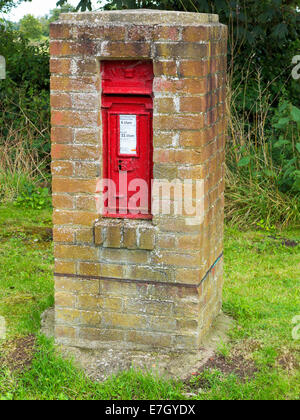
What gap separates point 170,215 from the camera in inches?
158

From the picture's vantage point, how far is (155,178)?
13.1 ft

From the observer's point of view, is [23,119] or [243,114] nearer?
[243,114]

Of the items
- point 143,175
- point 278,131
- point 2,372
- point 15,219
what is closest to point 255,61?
point 278,131

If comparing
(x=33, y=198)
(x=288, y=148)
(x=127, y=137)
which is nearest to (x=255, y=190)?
(x=288, y=148)

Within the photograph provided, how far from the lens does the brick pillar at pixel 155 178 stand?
384 centimetres

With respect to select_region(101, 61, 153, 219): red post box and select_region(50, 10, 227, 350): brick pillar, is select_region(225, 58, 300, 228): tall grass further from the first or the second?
select_region(101, 61, 153, 219): red post box

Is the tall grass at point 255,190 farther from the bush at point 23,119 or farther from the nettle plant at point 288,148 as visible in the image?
the bush at point 23,119

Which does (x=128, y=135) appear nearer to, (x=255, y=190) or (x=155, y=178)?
(x=155, y=178)

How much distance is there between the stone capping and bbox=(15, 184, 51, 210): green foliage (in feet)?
14.7

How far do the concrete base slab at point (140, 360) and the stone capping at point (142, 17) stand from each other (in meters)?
2.07

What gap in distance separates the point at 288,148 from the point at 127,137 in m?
4.06
